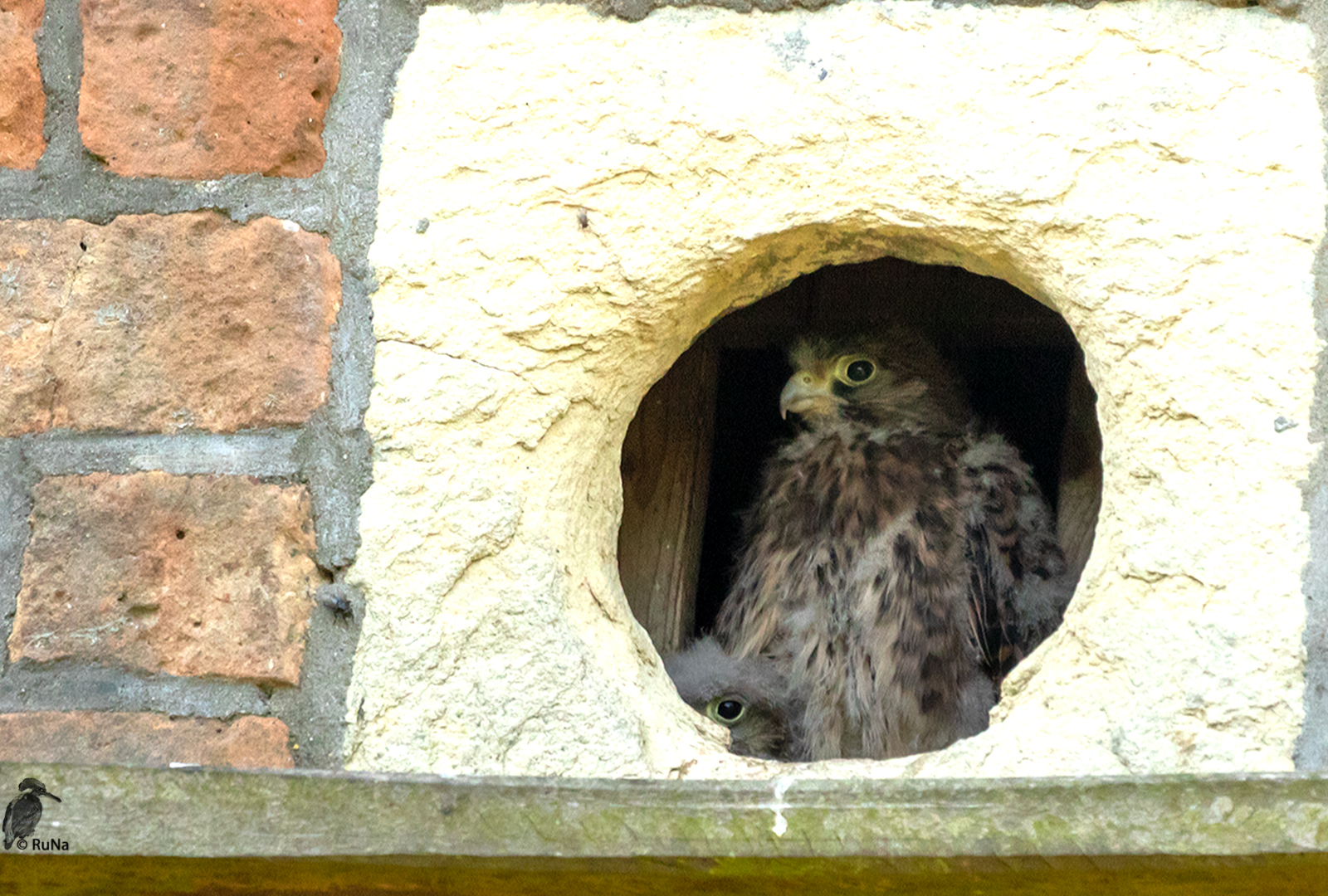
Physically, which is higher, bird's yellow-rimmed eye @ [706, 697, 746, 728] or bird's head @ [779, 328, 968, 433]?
bird's head @ [779, 328, 968, 433]

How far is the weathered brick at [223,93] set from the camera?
1.76 m

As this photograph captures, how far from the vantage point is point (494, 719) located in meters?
1.62

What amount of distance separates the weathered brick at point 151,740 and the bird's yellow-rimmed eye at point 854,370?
1.52 meters

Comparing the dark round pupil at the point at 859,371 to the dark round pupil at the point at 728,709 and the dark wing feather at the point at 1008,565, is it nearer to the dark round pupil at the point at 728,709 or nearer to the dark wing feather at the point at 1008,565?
the dark wing feather at the point at 1008,565

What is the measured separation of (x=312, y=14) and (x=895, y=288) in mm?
1594

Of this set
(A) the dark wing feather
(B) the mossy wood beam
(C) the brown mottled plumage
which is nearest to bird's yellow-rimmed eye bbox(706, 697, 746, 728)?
(C) the brown mottled plumage

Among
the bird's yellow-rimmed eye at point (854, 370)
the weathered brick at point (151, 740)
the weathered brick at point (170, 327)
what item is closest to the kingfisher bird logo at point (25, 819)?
the weathered brick at point (151, 740)

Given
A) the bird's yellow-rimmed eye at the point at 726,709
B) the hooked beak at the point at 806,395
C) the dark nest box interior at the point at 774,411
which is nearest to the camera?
the bird's yellow-rimmed eye at the point at 726,709

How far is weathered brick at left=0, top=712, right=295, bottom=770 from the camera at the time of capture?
64.7 inches

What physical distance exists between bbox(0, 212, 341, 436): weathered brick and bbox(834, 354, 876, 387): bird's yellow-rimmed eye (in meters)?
1.34

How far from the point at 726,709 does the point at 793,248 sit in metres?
1.04

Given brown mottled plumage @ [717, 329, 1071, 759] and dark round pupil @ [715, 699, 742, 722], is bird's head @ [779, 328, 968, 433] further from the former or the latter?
dark round pupil @ [715, 699, 742, 722]

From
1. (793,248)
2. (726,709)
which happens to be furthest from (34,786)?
(726,709)

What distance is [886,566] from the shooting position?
2426 mm
